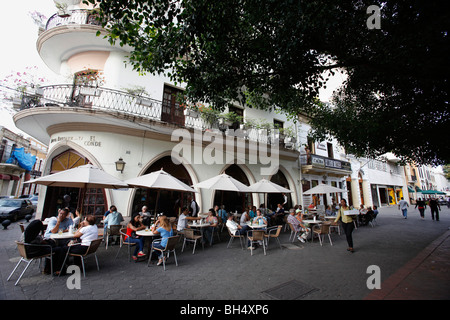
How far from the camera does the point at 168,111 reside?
10375mm

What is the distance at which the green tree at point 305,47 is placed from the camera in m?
3.97

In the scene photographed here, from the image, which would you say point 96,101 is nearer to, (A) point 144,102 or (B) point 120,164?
(A) point 144,102

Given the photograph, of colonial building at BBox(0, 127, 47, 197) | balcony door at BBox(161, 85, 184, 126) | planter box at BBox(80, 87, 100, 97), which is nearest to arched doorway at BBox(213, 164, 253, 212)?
balcony door at BBox(161, 85, 184, 126)

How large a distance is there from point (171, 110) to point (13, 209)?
13264 mm

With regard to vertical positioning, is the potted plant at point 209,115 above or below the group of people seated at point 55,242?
above

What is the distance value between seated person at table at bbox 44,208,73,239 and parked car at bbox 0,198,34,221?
11.8 m

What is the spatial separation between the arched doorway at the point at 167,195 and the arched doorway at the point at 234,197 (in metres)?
2.24

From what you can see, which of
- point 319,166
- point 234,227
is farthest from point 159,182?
point 319,166

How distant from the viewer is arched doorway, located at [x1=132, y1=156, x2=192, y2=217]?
948 cm

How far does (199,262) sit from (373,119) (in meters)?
7.56

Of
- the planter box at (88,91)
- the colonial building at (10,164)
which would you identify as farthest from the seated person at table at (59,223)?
the colonial building at (10,164)

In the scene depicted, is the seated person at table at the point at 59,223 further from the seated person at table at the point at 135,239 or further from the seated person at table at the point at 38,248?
the seated person at table at the point at 135,239

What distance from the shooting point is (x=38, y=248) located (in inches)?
177
